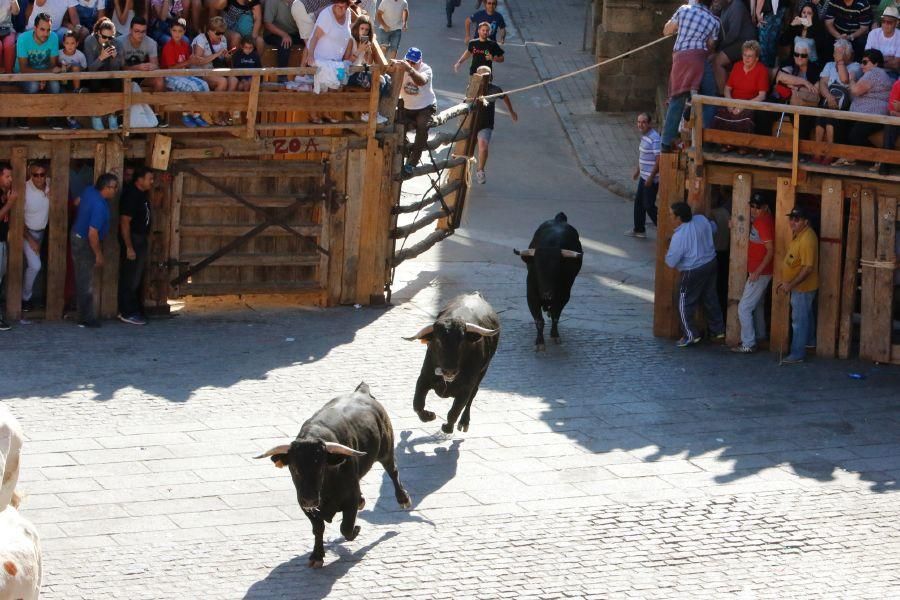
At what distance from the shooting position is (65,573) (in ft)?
34.7

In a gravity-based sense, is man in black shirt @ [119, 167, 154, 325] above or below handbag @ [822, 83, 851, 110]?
below

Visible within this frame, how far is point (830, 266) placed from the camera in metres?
16.1

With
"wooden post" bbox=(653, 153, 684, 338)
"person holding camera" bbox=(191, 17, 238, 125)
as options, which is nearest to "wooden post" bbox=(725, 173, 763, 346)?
"wooden post" bbox=(653, 153, 684, 338)

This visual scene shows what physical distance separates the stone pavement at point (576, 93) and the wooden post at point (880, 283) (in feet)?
25.0

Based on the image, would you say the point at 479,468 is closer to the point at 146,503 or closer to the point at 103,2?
the point at 146,503

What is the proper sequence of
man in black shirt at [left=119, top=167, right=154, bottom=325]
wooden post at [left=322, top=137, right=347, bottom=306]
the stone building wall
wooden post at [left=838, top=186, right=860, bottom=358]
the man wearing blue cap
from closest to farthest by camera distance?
wooden post at [left=838, top=186, right=860, bottom=358] < man in black shirt at [left=119, top=167, right=154, bottom=325] < wooden post at [left=322, top=137, right=347, bottom=306] < the man wearing blue cap < the stone building wall

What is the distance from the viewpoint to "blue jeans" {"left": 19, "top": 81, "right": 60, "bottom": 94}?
15867mm

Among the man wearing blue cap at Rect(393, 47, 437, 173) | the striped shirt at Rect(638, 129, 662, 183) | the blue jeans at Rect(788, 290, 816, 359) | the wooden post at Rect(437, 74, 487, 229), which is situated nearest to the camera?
the blue jeans at Rect(788, 290, 816, 359)

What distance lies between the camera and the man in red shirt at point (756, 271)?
53.2 feet

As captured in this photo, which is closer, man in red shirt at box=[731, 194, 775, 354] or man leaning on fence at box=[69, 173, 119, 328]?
man leaning on fence at box=[69, 173, 119, 328]

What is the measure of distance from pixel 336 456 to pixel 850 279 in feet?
24.9

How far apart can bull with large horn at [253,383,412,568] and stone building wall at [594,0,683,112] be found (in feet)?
54.0

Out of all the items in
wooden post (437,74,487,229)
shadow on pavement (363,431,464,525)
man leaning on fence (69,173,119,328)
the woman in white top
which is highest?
the woman in white top

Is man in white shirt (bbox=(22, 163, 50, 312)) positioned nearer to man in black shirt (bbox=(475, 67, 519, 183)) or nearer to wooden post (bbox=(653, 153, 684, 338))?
wooden post (bbox=(653, 153, 684, 338))
